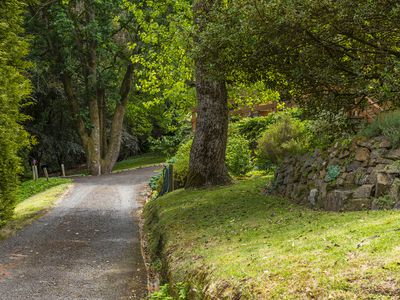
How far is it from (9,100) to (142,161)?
29724mm

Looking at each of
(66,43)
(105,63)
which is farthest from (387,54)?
(105,63)

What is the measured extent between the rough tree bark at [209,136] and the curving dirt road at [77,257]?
2615mm

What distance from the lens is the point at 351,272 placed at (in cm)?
447

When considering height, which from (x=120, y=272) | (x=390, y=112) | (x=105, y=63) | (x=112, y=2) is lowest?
(x=120, y=272)

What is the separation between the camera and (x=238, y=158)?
1812 centimetres

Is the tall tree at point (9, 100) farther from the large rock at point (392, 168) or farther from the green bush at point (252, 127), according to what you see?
the large rock at point (392, 168)

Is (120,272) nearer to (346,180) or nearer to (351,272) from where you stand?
(346,180)

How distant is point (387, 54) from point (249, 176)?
8.73 m

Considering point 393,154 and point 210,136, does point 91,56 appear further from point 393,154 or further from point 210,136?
point 393,154

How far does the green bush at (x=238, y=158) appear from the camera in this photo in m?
18.0

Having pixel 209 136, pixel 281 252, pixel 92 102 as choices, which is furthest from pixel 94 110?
pixel 281 252

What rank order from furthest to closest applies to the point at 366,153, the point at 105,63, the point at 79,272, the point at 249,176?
the point at 105,63 → the point at 249,176 → the point at 79,272 → the point at 366,153

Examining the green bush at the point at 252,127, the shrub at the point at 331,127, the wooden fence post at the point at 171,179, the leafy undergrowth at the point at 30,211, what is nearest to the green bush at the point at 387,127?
the shrub at the point at 331,127

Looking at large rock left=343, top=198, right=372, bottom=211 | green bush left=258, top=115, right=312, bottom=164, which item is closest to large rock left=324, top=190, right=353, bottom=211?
large rock left=343, top=198, right=372, bottom=211
